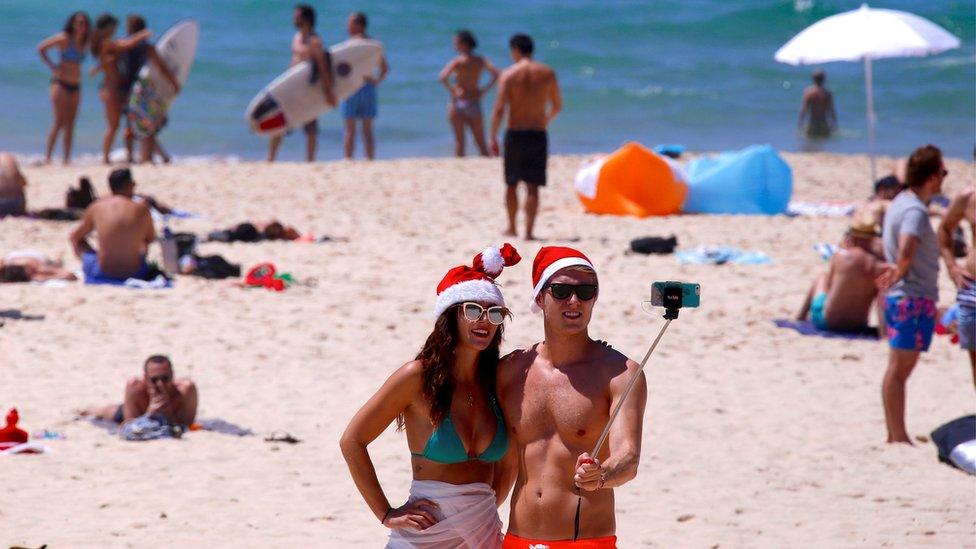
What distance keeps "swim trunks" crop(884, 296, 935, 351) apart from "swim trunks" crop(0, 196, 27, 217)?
763cm

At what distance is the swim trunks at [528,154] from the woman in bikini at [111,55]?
15.7 feet

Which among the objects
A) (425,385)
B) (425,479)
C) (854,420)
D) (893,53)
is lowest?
(854,420)

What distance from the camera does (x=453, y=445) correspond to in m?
3.11

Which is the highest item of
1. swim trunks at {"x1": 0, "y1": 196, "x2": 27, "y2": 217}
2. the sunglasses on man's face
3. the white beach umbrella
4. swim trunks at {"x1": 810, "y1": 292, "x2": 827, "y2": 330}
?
the white beach umbrella

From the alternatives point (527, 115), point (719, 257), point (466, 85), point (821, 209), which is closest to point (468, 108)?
point (466, 85)

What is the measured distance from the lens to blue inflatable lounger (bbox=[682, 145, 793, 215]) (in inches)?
483

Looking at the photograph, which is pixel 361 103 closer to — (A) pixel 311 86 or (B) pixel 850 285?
(A) pixel 311 86

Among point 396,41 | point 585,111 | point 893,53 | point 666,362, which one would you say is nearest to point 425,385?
point 666,362

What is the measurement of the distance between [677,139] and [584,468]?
1945cm

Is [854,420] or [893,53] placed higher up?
[893,53]

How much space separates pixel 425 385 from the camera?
10.2 ft

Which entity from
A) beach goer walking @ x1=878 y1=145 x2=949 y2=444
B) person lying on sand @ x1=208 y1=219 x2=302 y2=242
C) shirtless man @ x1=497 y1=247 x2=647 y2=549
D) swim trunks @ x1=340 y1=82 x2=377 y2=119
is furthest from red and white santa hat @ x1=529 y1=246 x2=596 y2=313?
swim trunks @ x1=340 y1=82 x2=377 y2=119

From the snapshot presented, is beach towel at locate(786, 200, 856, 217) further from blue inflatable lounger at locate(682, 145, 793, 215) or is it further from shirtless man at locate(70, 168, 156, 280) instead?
shirtless man at locate(70, 168, 156, 280)

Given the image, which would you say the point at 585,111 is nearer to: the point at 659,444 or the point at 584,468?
the point at 659,444
